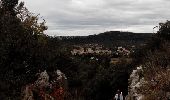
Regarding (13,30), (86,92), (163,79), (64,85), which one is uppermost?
(13,30)

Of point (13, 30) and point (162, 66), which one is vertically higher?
point (13, 30)

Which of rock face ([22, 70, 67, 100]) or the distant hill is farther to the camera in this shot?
the distant hill

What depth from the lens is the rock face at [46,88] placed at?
98.7 feet

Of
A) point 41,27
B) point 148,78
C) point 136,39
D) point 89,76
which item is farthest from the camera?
point 136,39

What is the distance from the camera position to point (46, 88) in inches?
1278

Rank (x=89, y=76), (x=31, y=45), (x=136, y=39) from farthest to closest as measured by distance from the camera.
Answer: (x=136, y=39) < (x=89, y=76) < (x=31, y=45)

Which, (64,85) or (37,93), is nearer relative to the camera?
(37,93)

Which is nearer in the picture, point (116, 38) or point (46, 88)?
A: point (46, 88)

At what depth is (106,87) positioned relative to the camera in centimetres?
5719

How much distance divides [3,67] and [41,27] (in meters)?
15.7

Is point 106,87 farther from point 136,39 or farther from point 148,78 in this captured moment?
point 136,39

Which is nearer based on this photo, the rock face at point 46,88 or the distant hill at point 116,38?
the rock face at point 46,88

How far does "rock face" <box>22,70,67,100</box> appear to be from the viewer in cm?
3007

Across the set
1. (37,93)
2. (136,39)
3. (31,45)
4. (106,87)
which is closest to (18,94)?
(37,93)
